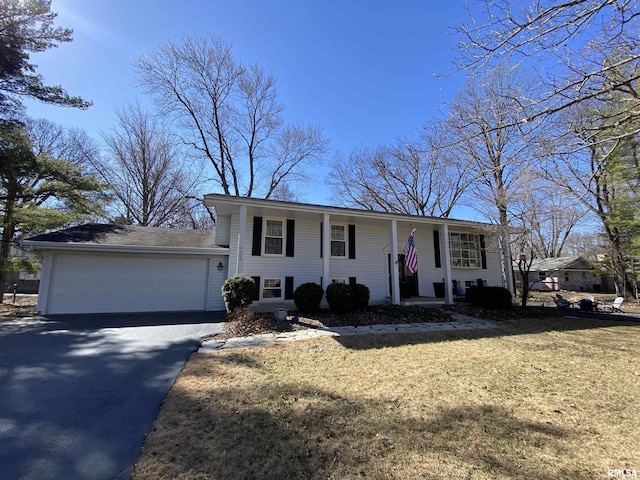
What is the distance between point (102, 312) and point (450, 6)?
39.6 feet

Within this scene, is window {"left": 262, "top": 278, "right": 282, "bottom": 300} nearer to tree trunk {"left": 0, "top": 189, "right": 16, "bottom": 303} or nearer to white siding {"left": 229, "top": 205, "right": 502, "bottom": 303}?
white siding {"left": 229, "top": 205, "right": 502, "bottom": 303}

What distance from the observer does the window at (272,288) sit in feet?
34.5

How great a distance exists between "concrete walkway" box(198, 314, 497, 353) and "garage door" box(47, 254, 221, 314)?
4385mm

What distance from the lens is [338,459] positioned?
7.75 ft

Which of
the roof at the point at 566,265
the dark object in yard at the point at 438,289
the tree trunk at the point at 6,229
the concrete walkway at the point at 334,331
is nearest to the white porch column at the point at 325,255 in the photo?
the concrete walkway at the point at 334,331

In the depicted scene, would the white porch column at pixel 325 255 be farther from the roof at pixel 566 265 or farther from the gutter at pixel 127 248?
the roof at pixel 566 265

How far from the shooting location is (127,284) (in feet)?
31.3

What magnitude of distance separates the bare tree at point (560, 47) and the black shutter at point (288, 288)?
28.1 feet

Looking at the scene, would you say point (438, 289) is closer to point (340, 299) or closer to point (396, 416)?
point (340, 299)

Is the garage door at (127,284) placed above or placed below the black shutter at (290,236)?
below

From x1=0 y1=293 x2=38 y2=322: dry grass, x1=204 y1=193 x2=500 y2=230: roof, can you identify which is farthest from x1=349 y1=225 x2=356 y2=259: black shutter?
x1=0 y1=293 x2=38 y2=322: dry grass

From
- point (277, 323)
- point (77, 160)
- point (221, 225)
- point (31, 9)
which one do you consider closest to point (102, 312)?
point (221, 225)

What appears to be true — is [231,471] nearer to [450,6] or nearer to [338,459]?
[338,459]

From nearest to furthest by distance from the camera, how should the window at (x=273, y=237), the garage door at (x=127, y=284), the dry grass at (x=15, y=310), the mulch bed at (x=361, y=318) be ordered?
1. the mulch bed at (x=361, y=318)
2. the dry grass at (x=15, y=310)
3. the garage door at (x=127, y=284)
4. the window at (x=273, y=237)
